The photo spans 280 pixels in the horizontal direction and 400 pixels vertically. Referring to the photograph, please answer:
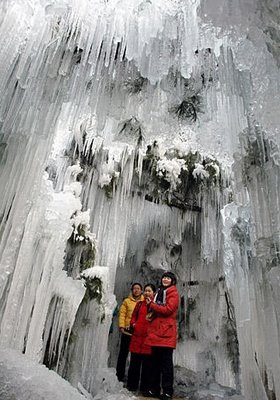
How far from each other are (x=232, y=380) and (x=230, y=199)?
4279mm

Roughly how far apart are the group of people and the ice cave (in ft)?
1.24

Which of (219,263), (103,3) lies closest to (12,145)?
(103,3)

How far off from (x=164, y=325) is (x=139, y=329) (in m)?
0.71

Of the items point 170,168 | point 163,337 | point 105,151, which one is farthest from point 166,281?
point 170,168

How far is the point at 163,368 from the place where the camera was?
4.14 metres

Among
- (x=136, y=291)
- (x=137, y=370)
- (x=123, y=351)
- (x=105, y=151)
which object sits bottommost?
(x=137, y=370)

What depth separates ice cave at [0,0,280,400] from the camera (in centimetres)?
271

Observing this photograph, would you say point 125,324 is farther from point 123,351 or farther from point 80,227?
point 80,227

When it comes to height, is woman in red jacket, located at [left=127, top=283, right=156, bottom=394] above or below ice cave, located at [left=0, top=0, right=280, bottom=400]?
below

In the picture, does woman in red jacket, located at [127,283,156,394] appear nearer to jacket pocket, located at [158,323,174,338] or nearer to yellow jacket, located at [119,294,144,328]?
yellow jacket, located at [119,294,144,328]

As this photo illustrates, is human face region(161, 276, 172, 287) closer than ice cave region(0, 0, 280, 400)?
No

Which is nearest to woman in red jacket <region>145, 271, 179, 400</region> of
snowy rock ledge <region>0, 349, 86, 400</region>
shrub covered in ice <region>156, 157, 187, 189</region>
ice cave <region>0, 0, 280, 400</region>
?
ice cave <region>0, 0, 280, 400</region>

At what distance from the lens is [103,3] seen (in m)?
3.71

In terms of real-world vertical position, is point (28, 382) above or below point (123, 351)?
below
